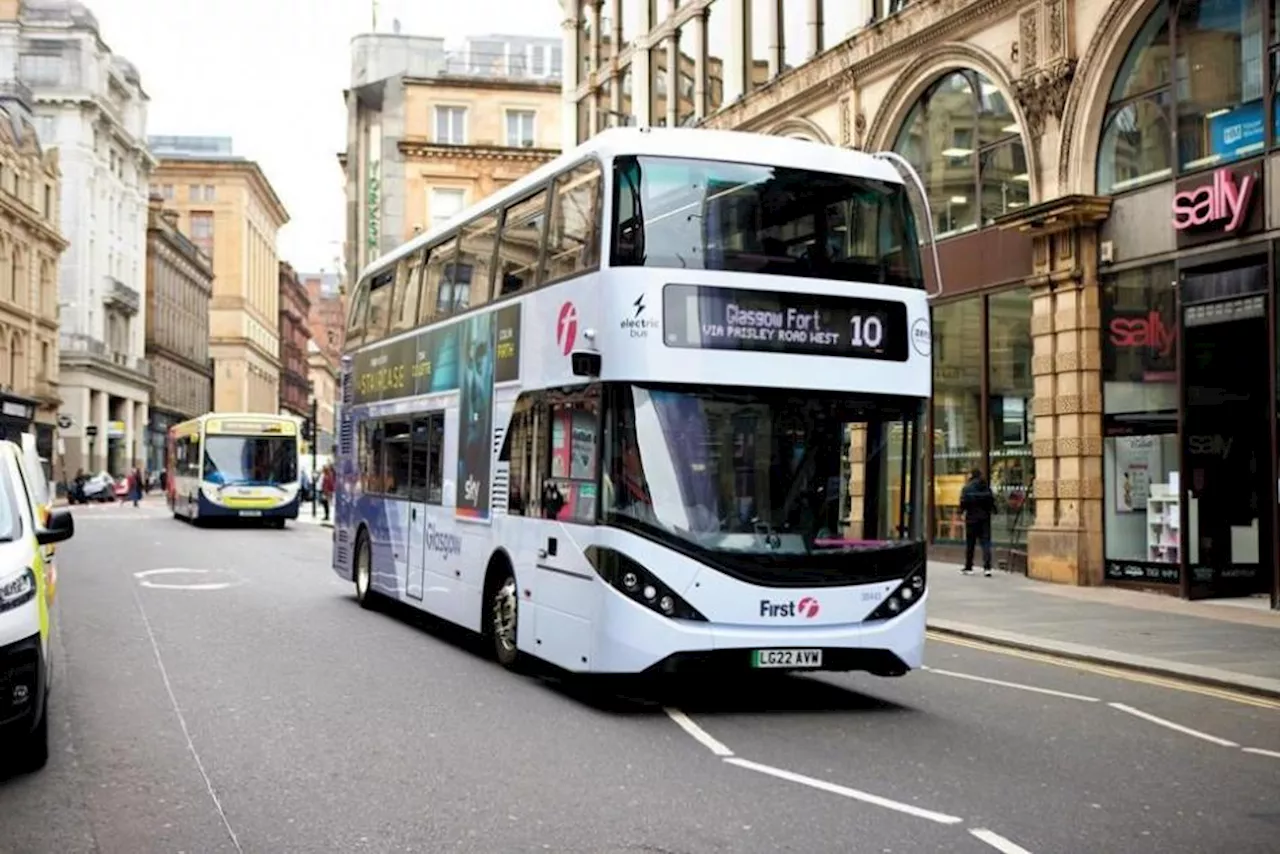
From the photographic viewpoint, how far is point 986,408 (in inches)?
938

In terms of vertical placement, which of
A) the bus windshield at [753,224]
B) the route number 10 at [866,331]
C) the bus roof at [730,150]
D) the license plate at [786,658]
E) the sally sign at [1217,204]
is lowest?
the license plate at [786,658]

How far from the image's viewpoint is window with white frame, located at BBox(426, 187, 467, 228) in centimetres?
6112

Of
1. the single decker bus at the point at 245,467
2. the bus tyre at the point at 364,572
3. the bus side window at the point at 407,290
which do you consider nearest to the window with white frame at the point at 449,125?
Answer: the single decker bus at the point at 245,467

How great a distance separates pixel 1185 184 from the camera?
19031mm

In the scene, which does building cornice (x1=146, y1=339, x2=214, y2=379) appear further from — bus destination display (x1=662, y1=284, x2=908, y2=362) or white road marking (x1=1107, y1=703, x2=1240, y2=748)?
white road marking (x1=1107, y1=703, x2=1240, y2=748)

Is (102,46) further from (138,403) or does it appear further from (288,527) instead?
(288,527)

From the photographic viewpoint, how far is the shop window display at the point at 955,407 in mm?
24094

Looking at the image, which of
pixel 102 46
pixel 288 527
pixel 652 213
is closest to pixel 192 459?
pixel 288 527

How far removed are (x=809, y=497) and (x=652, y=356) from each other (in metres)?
1.44

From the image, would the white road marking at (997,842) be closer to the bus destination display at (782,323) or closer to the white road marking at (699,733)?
the white road marking at (699,733)

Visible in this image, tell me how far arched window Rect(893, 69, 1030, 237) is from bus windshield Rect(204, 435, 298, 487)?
19.9 metres

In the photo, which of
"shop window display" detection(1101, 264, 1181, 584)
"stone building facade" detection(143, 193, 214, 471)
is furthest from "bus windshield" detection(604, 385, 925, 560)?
"stone building facade" detection(143, 193, 214, 471)

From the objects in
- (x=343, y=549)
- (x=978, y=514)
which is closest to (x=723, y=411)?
(x=343, y=549)

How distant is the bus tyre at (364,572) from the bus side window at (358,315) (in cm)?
243
